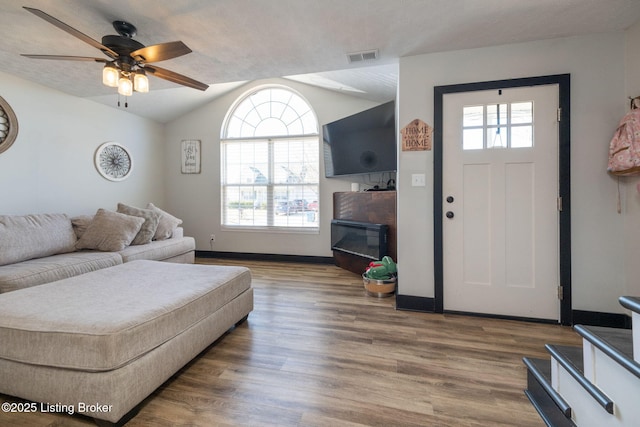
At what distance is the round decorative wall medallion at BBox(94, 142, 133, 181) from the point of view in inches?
156

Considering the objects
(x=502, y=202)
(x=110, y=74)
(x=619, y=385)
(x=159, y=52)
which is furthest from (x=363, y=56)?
(x=619, y=385)

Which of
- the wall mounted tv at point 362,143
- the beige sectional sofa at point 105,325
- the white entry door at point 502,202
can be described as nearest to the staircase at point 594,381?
the white entry door at point 502,202

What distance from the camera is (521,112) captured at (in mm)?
2287

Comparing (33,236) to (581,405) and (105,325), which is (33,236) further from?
(581,405)

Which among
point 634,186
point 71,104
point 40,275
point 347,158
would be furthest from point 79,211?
point 634,186

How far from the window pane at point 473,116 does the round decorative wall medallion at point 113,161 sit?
4.77 metres

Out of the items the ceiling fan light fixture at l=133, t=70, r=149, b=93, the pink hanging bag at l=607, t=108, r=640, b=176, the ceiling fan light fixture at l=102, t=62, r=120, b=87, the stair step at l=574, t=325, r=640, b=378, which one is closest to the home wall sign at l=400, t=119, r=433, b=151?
the pink hanging bag at l=607, t=108, r=640, b=176

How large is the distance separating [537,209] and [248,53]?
9.56ft

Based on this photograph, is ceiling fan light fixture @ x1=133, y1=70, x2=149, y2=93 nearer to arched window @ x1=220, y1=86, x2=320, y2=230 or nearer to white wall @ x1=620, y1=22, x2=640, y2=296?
arched window @ x1=220, y1=86, x2=320, y2=230

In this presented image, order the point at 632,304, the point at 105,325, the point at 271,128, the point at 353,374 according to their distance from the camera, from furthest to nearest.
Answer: the point at 271,128 < the point at 353,374 < the point at 105,325 < the point at 632,304

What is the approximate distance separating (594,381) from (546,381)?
31 cm

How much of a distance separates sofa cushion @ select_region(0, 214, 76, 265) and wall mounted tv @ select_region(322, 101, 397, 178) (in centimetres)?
334

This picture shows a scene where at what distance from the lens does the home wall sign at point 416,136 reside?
2.46 meters

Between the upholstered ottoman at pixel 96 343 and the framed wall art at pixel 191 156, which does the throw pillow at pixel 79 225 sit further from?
the framed wall art at pixel 191 156
